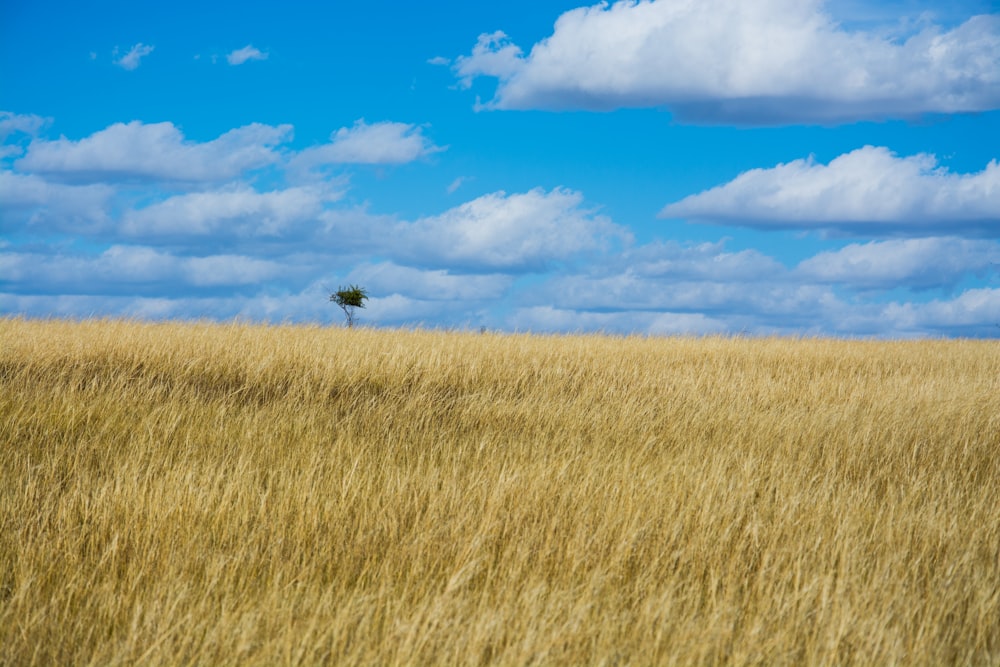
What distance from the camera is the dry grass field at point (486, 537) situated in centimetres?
407

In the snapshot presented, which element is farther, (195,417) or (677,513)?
(195,417)

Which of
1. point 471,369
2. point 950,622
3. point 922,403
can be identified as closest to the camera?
point 950,622

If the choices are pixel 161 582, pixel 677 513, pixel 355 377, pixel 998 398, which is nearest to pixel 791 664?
pixel 677 513

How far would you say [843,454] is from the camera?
29.6ft

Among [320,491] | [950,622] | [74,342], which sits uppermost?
[74,342]

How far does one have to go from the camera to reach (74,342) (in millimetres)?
13945

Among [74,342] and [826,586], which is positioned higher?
[74,342]

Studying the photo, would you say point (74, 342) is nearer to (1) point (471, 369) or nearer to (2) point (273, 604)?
(1) point (471, 369)

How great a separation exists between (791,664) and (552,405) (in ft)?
24.5

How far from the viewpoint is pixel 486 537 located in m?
5.29

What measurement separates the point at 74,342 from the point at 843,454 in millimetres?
11905

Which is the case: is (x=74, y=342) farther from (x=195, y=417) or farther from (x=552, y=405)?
(x=552, y=405)

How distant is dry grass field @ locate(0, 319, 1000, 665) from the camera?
4074mm

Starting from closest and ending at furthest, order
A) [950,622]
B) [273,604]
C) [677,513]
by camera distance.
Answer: [273,604] < [950,622] < [677,513]
